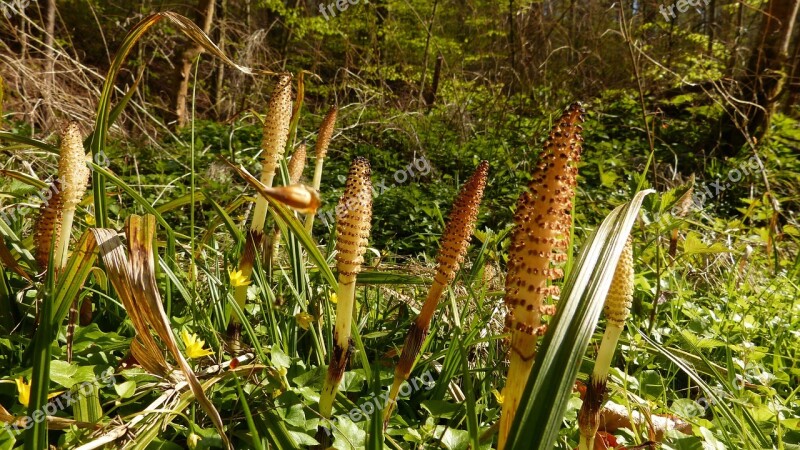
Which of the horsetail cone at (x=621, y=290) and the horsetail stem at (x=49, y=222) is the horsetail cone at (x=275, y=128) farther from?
the horsetail cone at (x=621, y=290)

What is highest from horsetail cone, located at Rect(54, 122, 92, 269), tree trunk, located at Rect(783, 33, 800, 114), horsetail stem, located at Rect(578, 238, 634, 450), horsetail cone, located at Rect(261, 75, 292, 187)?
tree trunk, located at Rect(783, 33, 800, 114)

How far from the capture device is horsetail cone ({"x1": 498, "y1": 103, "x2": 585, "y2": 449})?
747 millimetres

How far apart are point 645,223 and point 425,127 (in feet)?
13.5

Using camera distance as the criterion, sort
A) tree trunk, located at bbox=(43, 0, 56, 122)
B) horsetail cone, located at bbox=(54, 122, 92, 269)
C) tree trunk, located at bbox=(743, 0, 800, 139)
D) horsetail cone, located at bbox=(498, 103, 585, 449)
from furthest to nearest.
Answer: tree trunk, located at bbox=(743, 0, 800, 139)
tree trunk, located at bbox=(43, 0, 56, 122)
horsetail cone, located at bbox=(54, 122, 92, 269)
horsetail cone, located at bbox=(498, 103, 585, 449)

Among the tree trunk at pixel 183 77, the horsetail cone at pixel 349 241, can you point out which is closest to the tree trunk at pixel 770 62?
the horsetail cone at pixel 349 241

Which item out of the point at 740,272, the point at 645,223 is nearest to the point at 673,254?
the point at 645,223

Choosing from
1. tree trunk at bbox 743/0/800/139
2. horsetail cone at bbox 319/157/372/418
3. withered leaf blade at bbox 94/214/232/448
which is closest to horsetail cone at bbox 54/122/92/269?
withered leaf blade at bbox 94/214/232/448

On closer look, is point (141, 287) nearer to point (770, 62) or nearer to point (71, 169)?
point (71, 169)

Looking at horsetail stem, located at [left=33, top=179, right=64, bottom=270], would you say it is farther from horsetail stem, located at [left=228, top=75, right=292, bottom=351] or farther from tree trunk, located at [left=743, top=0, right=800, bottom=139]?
tree trunk, located at [left=743, top=0, right=800, bottom=139]

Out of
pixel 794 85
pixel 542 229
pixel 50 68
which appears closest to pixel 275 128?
pixel 542 229

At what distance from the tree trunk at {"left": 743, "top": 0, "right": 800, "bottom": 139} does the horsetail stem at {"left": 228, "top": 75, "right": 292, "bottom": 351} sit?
16.8 feet

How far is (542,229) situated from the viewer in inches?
29.6

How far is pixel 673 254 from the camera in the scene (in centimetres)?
261

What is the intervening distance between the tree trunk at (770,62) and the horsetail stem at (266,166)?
5.11 metres
